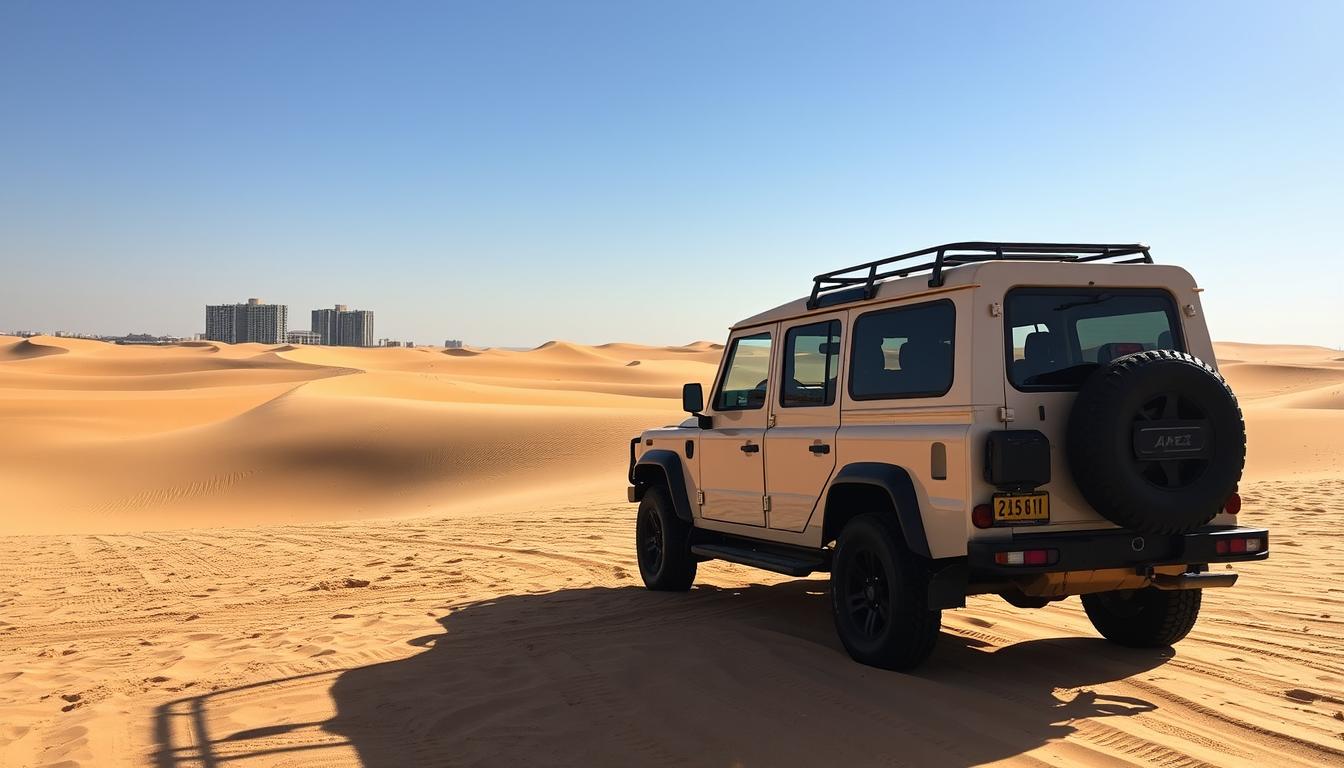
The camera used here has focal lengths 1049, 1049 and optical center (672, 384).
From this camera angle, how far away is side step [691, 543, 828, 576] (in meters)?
7.12

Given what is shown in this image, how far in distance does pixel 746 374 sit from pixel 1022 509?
123 inches

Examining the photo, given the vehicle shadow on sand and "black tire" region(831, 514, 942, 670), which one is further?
"black tire" region(831, 514, 942, 670)

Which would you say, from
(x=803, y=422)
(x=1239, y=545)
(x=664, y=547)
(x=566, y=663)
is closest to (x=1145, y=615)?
(x=1239, y=545)

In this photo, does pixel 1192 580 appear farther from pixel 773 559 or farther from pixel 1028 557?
pixel 773 559

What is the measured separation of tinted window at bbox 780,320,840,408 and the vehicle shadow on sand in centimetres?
169

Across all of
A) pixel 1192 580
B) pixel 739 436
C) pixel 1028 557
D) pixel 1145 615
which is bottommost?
pixel 1145 615

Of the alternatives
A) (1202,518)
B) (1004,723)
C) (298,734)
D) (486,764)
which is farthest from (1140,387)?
(298,734)

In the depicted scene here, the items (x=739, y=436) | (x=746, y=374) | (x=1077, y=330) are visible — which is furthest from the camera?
(x=746, y=374)

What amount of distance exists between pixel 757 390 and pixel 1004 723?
343cm

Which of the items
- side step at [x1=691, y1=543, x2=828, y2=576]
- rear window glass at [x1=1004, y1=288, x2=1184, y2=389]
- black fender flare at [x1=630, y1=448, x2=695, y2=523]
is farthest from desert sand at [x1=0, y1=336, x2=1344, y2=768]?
rear window glass at [x1=1004, y1=288, x2=1184, y2=389]

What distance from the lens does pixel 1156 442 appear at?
554 cm

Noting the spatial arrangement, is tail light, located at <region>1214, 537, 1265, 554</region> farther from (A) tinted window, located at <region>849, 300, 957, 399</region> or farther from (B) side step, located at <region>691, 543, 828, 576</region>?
(B) side step, located at <region>691, 543, 828, 576</region>

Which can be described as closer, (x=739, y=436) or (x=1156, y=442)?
(x=1156, y=442)

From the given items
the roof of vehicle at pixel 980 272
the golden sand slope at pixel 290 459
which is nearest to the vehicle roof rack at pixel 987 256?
the roof of vehicle at pixel 980 272
